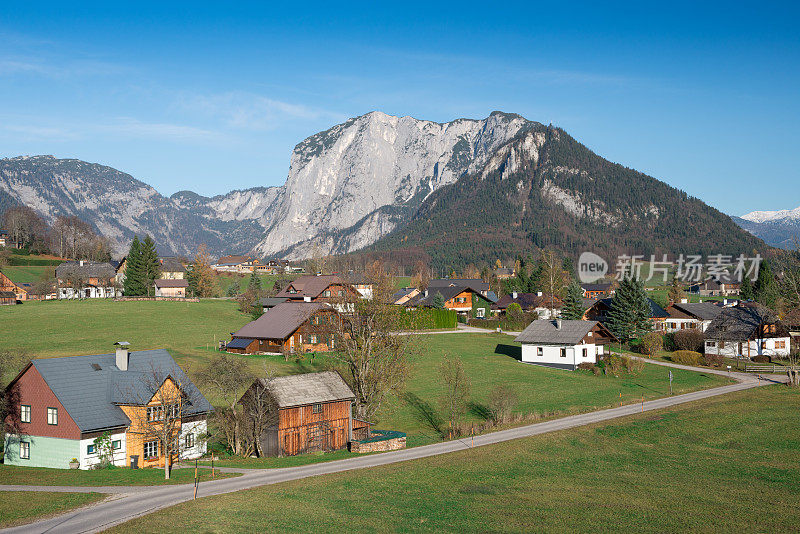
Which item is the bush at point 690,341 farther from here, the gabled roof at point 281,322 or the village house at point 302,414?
the village house at point 302,414

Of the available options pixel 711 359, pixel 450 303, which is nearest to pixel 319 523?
pixel 711 359

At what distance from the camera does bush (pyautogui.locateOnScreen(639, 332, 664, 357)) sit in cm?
8131

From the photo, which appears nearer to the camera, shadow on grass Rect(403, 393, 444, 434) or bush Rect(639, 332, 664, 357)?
shadow on grass Rect(403, 393, 444, 434)

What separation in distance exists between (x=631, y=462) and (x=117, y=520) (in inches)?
999

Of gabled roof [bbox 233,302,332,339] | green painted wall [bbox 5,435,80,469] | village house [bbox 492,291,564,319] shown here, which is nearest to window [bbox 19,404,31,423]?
green painted wall [bbox 5,435,80,469]

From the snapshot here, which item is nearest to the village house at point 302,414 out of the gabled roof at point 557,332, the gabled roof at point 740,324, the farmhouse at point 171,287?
the gabled roof at point 557,332

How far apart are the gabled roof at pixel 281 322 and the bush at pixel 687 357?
4167cm

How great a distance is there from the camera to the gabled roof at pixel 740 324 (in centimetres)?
7904

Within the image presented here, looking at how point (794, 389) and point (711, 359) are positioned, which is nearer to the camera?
point (794, 389)

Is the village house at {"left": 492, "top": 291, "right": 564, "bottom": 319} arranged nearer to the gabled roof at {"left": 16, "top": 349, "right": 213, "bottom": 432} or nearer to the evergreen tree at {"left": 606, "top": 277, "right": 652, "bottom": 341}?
the evergreen tree at {"left": 606, "top": 277, "right": 652, "bottom": 341}

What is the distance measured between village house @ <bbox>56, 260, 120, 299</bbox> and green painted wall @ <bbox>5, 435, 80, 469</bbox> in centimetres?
8228

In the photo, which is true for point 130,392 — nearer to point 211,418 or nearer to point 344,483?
point 211,418

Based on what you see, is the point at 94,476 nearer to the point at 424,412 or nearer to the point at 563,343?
the point at 424,412

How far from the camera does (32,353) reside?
56.1 m
